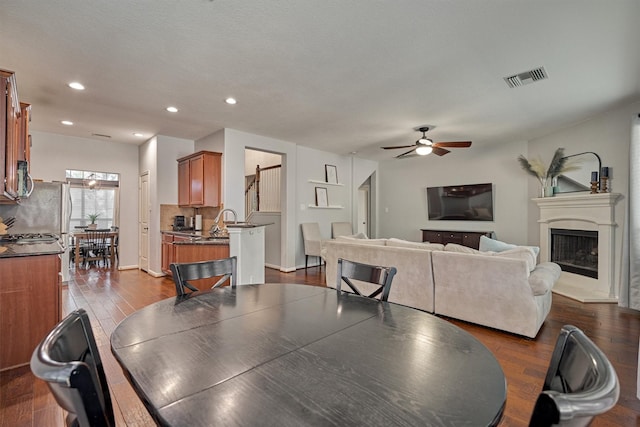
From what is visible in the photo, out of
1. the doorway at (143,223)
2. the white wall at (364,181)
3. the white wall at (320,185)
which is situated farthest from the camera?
the white wall at (364,181)

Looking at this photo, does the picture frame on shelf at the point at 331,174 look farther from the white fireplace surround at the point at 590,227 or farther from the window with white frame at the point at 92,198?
the window with white frame at the point at 92,198

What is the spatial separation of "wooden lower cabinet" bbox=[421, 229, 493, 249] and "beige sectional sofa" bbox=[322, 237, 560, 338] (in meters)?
3.11

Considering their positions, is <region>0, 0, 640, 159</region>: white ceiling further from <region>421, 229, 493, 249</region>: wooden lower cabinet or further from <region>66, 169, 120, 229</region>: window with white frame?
<region>66, 169, 120, 229</region>: window with white frame

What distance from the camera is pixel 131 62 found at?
2828mm

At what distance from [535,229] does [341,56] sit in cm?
518

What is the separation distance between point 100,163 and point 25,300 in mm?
4348

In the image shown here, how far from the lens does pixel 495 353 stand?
101 inches

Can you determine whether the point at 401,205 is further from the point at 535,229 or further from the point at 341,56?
the point at 341,56

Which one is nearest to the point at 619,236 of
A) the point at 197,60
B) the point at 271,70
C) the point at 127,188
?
the point at 271,70

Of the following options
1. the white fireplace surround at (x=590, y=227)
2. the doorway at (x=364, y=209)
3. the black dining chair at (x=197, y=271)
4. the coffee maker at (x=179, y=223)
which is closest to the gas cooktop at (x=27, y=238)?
the coffee maker at (x=179, y=223)

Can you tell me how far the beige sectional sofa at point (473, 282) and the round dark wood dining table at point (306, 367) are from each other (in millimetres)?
1990

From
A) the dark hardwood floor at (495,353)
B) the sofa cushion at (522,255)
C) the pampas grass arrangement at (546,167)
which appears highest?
the pampas grass arrangement at (546,167)

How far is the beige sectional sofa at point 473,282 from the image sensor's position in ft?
9.18

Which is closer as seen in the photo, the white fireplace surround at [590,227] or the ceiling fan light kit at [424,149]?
→ the white fireplace surround at [590,227]
